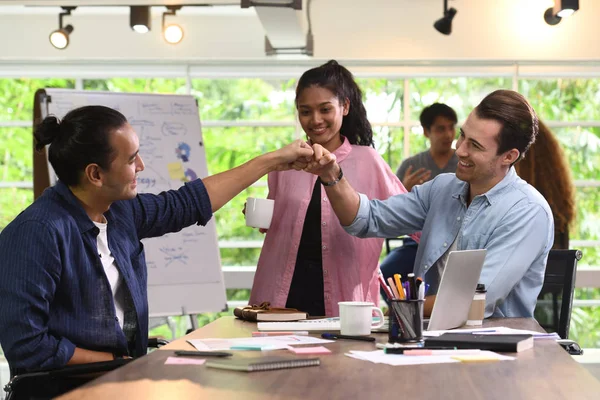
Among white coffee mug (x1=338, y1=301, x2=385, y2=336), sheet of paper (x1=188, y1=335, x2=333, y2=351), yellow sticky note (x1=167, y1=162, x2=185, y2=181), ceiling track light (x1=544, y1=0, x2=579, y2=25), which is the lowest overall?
sheet of paper (x1=188, y1=335, x2=333, y2=351)

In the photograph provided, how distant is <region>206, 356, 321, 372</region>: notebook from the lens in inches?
63.6

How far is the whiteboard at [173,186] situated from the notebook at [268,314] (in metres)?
2.28

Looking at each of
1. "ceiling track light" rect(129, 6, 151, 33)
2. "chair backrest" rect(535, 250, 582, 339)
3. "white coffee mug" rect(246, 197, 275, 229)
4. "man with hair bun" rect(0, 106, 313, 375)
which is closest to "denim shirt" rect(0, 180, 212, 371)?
"man with hair bun" rect(0, 106, 313, 375)

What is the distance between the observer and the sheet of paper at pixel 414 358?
1.73m

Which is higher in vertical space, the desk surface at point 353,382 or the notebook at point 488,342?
the notebook at point 488,342

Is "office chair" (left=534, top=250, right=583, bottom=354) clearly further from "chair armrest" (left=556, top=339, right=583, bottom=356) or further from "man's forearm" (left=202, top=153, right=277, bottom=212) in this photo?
"man's forearm" (left=202, top=153, right=277, bottom=212)

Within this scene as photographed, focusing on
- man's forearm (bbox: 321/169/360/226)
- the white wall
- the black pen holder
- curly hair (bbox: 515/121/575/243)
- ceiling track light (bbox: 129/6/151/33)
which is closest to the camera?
the black pen holder

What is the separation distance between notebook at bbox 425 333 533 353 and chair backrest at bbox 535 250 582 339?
1.02 m

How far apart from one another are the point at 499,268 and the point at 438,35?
462cm

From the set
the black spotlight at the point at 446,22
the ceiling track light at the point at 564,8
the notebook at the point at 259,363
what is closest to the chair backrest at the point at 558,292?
the notebook at the point at 259,363

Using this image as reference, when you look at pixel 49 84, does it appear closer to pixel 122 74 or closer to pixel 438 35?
pixel 122 74

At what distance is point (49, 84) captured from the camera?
7.20 metres

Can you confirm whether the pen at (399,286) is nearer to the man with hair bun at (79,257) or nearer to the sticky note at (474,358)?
the sticky note at (474,358)

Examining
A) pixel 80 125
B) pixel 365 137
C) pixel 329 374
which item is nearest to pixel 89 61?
pixel 365 137
